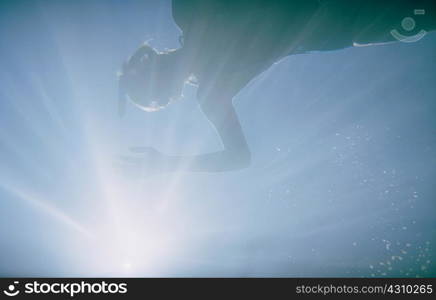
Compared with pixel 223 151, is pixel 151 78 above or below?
above

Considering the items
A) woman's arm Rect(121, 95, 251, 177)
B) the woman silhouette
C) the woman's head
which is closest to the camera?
the woman silhouette

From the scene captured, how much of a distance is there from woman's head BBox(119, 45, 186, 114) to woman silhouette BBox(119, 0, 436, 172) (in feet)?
0.29

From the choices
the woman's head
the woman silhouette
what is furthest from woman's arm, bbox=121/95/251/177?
the woman's head

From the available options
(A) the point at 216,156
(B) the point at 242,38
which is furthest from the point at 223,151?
(B) the point at 242,38

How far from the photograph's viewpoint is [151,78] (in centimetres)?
237

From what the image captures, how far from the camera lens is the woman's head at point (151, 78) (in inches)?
92.6

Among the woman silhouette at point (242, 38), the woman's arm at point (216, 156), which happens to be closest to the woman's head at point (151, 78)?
the woman silhouette at point (242, 38)

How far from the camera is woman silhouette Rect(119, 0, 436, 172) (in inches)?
72.1

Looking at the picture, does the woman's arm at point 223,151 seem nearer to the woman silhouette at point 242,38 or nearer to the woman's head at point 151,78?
the woman silhouette at point 242,38

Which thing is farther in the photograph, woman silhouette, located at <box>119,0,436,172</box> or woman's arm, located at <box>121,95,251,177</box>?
woman's arm, located at <box>121,95,251,177</box>

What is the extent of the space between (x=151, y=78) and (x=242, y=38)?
101 centimetres

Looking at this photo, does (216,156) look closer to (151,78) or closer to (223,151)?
(223,151)

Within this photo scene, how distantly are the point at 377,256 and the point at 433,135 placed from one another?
47.1ft

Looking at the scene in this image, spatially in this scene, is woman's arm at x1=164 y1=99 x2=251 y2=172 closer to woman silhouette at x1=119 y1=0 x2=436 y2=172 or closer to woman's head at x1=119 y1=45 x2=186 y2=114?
woman silhouette at x1=119 y1=0 x2=436 y2=172
